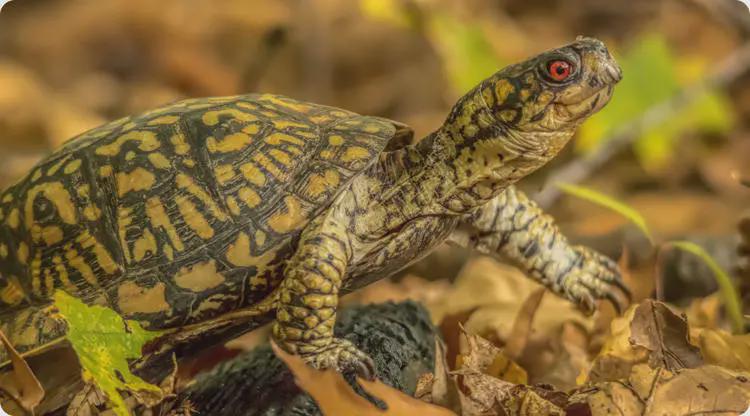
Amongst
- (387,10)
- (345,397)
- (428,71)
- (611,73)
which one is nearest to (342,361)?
(345,397)

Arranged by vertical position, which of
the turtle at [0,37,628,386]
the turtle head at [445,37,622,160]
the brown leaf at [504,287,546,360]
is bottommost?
the brown leaf at [504,287,546,360]

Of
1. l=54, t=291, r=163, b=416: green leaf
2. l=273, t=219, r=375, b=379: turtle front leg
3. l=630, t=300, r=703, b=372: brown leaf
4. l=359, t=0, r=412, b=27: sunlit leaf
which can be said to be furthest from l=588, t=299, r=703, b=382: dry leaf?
l=359, t=0, r=412, b=27: sunlit leaf

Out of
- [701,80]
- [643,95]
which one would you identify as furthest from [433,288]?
[701,80]

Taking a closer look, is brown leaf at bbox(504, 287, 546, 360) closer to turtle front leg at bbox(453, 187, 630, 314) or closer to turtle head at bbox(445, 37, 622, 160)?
turtle front leg at bbox(453, 187, 630, 314)

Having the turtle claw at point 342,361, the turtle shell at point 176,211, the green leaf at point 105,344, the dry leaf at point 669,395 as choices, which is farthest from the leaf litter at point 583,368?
the turtle shell at point 176,211

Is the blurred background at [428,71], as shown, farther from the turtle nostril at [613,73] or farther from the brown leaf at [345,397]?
the brown leaf at [345,397]

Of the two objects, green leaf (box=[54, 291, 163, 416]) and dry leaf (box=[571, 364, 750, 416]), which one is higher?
green leaf (box=[54, 291, 163, 416])

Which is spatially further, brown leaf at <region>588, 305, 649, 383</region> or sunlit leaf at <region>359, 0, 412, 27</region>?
sunlit leaf at <region>359, 0, 412, 27</region>
